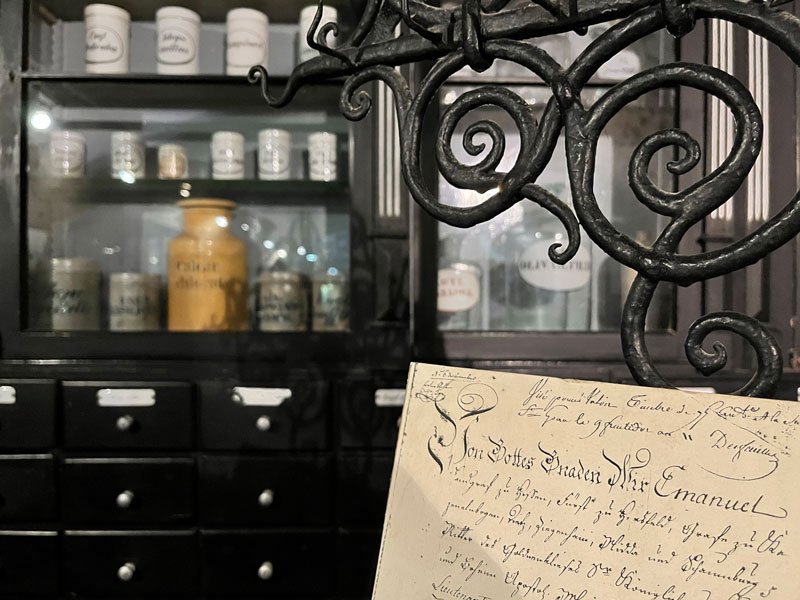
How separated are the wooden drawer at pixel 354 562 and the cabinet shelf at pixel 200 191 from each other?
0.69 meters

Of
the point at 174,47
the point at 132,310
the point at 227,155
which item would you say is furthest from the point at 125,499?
the point at 174,47

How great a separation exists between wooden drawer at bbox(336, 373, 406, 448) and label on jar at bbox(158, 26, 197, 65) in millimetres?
769

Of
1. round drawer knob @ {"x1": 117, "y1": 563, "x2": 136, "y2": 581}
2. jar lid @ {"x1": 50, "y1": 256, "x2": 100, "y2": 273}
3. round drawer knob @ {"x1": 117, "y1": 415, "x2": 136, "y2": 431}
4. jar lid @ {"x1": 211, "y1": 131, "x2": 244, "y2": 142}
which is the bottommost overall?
round drawer knob @ {"x1": 117, "y1": 563, "x2": 136, "y2": 581}

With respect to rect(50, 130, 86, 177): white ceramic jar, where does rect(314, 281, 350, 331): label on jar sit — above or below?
below

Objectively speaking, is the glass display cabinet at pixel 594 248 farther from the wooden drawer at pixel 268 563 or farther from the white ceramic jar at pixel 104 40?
the white ceramic jar at pixel 104 40

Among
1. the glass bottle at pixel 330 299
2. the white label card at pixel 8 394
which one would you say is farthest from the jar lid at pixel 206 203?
the white label card at pixel 8 394

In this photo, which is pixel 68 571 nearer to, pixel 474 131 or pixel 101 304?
pixel 101 304

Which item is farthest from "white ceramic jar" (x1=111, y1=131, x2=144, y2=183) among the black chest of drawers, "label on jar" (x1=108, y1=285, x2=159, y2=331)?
the black chest of drawers

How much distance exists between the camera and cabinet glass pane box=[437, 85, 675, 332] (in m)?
1.24

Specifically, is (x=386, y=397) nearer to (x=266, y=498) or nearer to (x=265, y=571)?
(x=266, y=498)

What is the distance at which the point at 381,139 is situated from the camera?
1.10 meters

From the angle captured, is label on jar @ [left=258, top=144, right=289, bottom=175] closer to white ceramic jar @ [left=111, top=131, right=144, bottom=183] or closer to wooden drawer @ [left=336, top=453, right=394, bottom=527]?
white ceramic jar @ [left=111, top=131, right=144, bottom=183]

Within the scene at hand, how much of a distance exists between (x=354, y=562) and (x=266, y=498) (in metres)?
0.21

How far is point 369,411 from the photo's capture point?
1084 millimetres
